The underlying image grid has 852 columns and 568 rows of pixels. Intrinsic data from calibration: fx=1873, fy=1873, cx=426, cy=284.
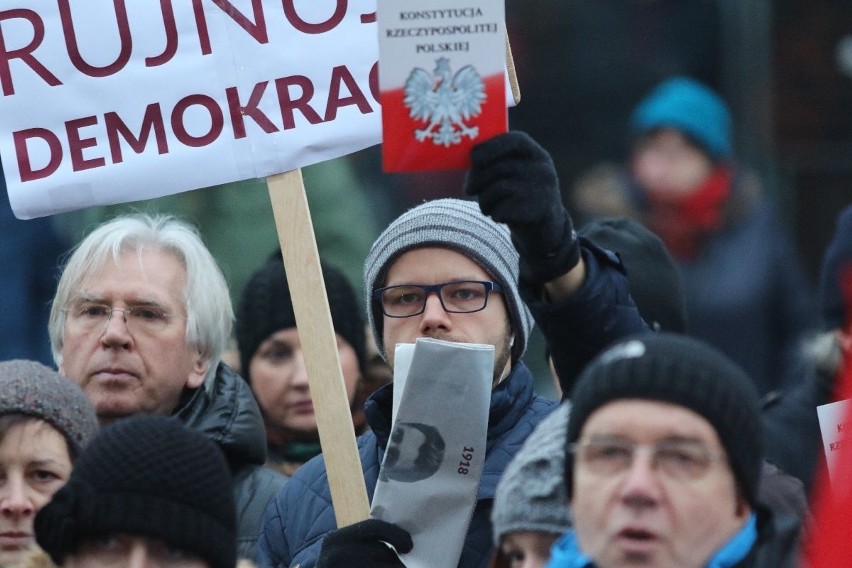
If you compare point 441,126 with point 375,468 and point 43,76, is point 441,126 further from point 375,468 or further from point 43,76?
point 43,76

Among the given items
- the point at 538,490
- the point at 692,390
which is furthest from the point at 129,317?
the point at 692,390

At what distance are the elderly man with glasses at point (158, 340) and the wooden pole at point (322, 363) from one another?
Result: 2.14ft

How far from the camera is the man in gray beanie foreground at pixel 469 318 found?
3.50 metres

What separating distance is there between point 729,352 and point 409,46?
4.28m

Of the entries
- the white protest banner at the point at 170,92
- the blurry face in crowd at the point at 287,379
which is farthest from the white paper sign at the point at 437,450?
the blurry face in crowd at the point at 287,379

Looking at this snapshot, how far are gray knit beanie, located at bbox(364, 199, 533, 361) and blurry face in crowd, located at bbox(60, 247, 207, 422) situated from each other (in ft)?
2.17

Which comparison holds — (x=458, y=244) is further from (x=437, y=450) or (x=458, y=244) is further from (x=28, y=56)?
(x=28, y=56)

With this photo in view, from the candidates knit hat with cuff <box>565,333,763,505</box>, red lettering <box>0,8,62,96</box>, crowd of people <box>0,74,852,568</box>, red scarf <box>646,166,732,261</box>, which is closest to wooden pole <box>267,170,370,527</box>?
crowd of people <box>0,74,852,568</box>

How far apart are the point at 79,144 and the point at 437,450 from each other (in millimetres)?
1119

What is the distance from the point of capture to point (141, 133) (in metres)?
4.16

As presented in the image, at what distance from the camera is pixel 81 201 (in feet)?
13.8

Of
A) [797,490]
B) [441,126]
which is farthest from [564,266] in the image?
[797,490]

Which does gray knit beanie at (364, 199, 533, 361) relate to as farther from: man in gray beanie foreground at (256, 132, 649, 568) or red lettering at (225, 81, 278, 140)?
red lettering at (225, 81, 278, 140)

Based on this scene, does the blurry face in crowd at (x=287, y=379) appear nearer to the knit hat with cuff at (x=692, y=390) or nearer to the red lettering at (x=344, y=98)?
the red lettering at (x=344, y=98)
